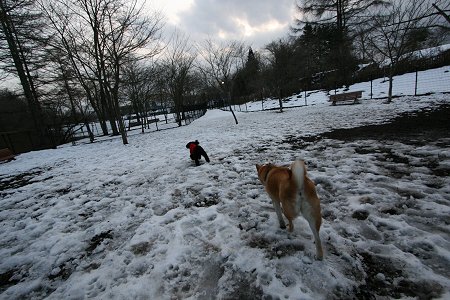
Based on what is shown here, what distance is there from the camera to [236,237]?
2.76 metres

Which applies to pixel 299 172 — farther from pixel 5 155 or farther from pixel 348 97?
pixel 348 97

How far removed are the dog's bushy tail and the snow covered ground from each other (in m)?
0.87

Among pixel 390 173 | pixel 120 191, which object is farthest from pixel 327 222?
pixel 120 191

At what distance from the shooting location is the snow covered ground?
2.03 m

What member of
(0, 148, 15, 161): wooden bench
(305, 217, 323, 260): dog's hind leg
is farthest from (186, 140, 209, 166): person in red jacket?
(0, 148, 15, 161): wooden bench

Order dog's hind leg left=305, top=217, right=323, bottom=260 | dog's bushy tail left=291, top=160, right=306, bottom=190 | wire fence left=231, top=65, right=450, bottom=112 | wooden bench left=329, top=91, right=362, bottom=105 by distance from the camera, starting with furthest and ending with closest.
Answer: wooden bench left=329, top=91, right=362, bottom=105, wire fence left=231, top=65, right=450, bottom=112, dog's hind leg left=305, top=217, right=323, bottom=260, dog's bushy tail left=291, top=160, right=306, bottom=190

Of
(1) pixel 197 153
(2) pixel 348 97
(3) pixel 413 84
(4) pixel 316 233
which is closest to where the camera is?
(4) pixel 316 233

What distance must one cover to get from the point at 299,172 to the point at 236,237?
1319 mm

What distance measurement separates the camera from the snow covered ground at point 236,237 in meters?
2.03

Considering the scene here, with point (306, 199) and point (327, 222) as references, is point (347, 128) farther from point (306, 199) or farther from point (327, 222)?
point (306, 199)

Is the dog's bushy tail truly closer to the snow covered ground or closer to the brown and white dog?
the brown and white dog

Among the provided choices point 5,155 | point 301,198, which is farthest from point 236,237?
point 5,155

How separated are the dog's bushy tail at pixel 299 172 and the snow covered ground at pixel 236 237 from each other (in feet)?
2.86

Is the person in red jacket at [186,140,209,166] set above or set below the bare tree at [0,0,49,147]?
below
